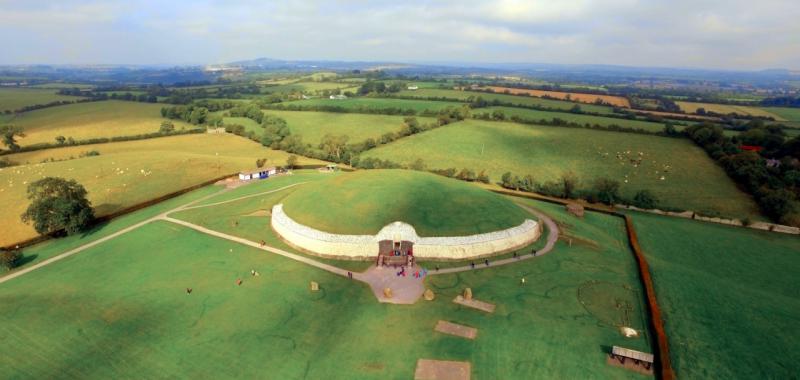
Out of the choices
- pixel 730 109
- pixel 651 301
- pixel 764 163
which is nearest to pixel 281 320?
pixel 651 301

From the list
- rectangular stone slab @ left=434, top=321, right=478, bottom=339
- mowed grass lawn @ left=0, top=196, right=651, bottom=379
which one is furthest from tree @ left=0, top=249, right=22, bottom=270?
rectangular stone slab @ left=434, top=321, right=478, bottom=339

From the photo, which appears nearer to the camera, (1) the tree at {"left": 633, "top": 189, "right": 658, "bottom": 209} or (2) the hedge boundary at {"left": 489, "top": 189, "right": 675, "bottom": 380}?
(2) the hedge boundary at {"left": 489, "top": 189, "right": 675, "bottom": 380}

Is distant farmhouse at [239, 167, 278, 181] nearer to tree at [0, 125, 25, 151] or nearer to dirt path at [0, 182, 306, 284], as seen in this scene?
dirt path at [0, 182, 306, 284]

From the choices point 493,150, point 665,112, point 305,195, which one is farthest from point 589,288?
point 665,112

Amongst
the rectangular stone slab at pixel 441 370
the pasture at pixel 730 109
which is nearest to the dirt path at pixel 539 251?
the rectangular stone slab at pixel 441 370

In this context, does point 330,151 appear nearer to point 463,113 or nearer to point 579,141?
point 463,113

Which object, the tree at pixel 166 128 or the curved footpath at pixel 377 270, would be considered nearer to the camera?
the curved footpath at pixel 377 270

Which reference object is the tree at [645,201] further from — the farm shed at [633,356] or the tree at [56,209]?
the tree at [56,209]
